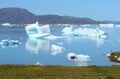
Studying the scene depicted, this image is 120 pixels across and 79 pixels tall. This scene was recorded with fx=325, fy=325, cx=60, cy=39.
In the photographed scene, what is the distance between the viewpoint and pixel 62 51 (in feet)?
140

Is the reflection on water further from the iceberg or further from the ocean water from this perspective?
the iceberg

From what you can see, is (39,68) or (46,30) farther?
(46,30)

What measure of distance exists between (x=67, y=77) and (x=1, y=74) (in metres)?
2.03

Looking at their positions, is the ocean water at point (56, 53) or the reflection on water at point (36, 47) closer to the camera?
the ocean water at point (56, 53)

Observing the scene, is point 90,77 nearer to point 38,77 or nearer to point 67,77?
point 67,77

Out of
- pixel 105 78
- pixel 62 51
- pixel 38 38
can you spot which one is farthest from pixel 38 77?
pixel 38 38

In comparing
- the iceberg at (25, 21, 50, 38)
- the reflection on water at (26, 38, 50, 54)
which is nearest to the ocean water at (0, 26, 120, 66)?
the reflection on water at (26, 38, 50, 54)

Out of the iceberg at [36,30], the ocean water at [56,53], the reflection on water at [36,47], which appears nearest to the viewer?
the ocean water at [56,53]

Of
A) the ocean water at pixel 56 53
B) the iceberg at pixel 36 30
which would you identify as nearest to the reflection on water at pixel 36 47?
the ocean water at pixel 56 53

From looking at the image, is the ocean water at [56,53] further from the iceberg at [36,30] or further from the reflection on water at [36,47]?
the iceberg at [36,30]

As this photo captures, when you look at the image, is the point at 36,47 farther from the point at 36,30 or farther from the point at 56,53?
the point at 36,30

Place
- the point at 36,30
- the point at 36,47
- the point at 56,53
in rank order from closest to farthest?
the point at 56,53
the point at 36,47
the point at 36,30

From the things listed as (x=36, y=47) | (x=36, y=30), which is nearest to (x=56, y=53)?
(x=36, y=47)

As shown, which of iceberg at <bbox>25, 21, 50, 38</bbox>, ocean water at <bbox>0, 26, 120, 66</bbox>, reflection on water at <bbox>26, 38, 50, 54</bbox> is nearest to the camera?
ocean water at <bbox>0, 26, 120, 66</bbox>
